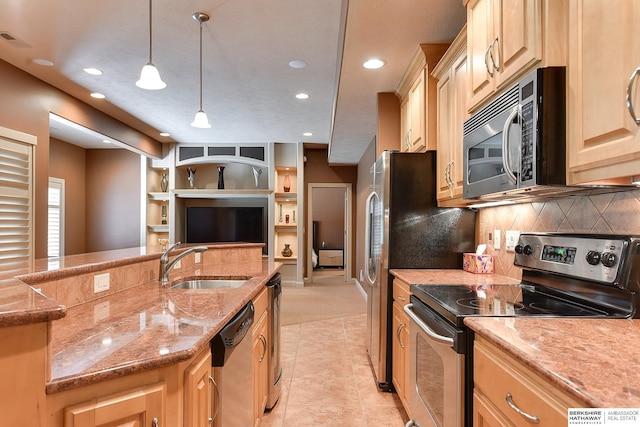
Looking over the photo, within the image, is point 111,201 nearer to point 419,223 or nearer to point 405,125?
point 405,125

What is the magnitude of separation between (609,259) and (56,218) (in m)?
7.68

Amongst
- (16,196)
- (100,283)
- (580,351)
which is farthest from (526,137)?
(16,196)

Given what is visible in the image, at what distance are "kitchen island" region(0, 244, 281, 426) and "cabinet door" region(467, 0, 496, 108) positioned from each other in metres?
1.51

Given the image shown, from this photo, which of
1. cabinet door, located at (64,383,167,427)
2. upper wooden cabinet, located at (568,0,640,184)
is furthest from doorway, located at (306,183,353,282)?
cabinet door, located at (64,383,167,427)

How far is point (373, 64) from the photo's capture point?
2.90m

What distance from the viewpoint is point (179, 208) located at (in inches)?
292

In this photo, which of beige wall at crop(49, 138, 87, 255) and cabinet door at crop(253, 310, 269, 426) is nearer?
cabinet door at crop(253, 310, 269, 426)

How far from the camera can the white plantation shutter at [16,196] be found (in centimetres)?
359

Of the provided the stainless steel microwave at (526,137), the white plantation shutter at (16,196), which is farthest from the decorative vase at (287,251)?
the stainless steel microwave at (526,137)

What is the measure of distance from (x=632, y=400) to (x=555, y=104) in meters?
1.00

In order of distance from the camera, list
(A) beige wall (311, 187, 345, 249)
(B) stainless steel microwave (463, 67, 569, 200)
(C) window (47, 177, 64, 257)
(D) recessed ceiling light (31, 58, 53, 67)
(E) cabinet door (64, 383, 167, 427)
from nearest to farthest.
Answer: (E) cabinet door (64, 383, 167, 427)
(B) stainless steel microwave (463, 67, 569, 200)
(D) recessed ceiling light (31, 58, 53, 67)
(C) window (47, 177, 64, 257)
(A) beige wall (311, 187, 345, 249)

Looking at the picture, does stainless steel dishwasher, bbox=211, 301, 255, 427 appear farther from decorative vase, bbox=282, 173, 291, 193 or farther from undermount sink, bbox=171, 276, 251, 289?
decorative vase, bbox=282, 173, 291, 193

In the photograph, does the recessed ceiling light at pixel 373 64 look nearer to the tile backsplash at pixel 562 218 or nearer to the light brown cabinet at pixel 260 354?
the tile backsplash at pixel 562 218

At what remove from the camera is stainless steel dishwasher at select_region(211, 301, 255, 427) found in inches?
55.2
